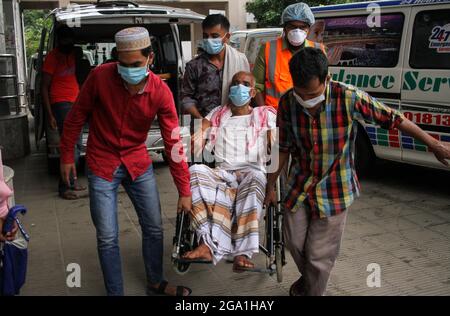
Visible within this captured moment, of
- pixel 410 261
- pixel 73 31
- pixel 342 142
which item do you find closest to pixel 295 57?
pixel 342 142

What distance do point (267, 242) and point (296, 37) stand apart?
148 cm

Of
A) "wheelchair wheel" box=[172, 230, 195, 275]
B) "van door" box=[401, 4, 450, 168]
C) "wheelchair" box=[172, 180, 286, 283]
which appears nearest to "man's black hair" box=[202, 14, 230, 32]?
"wheelchair" box=[172, 180, 286, 283]

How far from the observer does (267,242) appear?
10.7 feet

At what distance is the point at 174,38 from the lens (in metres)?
6.78

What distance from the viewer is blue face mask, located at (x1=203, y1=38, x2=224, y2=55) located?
3.87 metres

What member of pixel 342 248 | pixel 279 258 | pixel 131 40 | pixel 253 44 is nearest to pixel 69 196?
pixel 342 248

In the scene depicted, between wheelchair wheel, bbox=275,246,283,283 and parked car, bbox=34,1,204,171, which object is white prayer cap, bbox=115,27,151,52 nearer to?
wheelchair wheel, bbox=275,246,283,283

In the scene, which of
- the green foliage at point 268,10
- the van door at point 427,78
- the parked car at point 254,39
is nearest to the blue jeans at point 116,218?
the van door at point 427,78

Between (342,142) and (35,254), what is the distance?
261 centimetres

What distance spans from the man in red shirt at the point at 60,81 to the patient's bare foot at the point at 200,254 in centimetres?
294

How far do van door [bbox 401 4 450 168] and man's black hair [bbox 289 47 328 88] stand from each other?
285 cm
